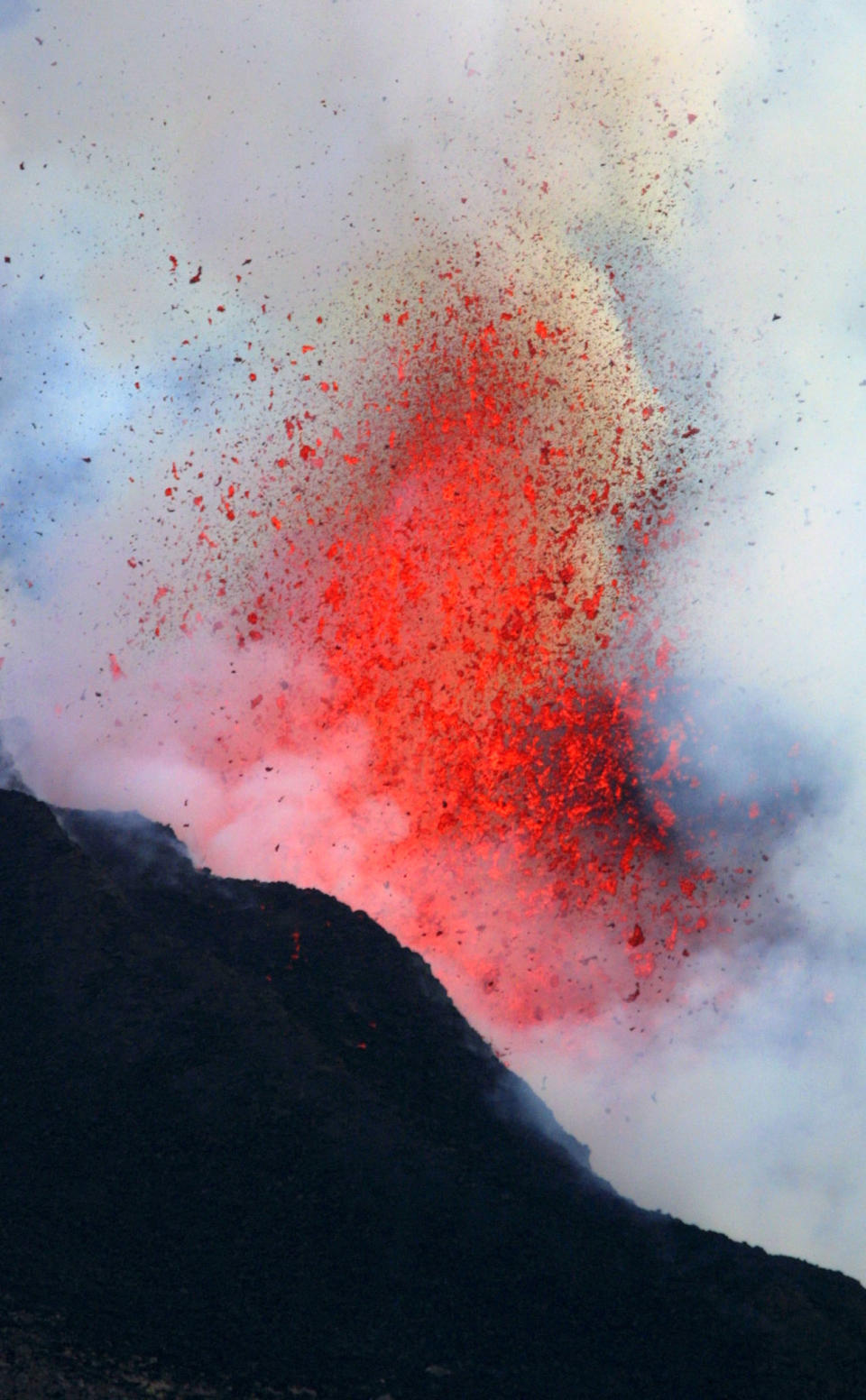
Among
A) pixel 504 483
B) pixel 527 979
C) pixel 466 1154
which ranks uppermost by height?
pixel 504 483

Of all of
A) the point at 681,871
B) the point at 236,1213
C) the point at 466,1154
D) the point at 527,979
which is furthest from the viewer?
the point at 681,871

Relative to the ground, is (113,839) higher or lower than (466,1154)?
higher

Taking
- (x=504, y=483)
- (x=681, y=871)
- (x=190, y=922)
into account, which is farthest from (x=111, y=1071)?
(x=504, y=483)

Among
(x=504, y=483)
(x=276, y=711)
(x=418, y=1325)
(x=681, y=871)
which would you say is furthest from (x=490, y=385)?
(x=418, y=1325)

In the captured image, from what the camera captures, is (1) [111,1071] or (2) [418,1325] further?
(1) [111,1071]

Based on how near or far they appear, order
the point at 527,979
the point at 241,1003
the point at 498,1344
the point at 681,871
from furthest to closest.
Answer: the point at 681,871 → the point at 527,979 → the point at 241,1003 → the point at 498,1344

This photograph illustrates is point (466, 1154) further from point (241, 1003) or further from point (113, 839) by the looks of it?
point (113, 839)

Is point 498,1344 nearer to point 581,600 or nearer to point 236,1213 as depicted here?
point 236,1213
